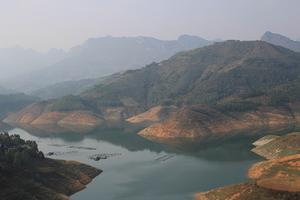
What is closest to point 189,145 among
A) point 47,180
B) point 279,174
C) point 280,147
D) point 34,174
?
point 280,147

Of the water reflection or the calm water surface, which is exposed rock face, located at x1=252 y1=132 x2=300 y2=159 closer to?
the water reflection

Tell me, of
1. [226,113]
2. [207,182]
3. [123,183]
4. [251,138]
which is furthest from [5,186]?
[226,113]

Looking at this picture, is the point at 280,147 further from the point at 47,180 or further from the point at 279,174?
the point at 47,180

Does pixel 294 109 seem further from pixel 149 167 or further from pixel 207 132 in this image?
pixel 149 167

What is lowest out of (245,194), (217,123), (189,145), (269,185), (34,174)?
(189,145)

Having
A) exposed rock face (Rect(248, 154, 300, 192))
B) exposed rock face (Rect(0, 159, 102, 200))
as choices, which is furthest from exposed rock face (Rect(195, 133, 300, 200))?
exposed rock face (Rect(0, 159, 102, 200))
